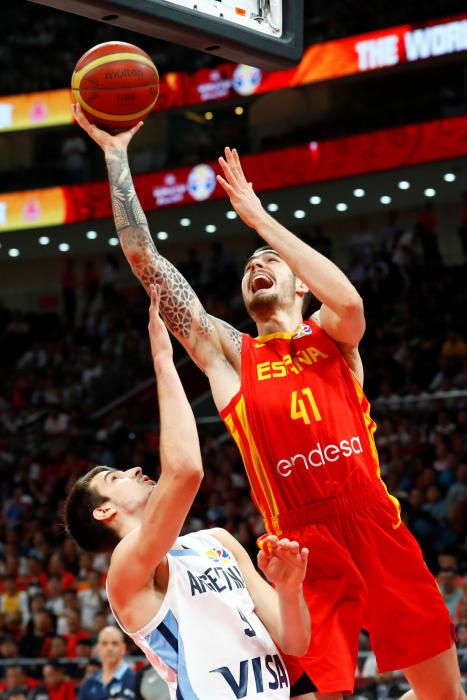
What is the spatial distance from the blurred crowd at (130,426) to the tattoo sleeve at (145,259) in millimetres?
4996

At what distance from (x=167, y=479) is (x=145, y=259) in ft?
5.22

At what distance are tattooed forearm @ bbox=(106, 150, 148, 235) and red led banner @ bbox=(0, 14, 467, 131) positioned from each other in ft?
42.9

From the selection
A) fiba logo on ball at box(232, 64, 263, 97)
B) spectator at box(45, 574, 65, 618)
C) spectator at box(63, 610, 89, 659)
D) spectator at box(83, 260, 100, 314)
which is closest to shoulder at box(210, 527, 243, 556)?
spectator at box(63, 610, 89, 659)

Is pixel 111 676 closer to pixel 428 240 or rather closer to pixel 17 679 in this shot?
pixel 17 679

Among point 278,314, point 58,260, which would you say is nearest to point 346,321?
point 278,314

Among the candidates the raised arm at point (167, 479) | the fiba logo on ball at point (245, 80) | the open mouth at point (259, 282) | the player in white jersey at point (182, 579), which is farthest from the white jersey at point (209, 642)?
the fiba logo on ball at point (245, 80)

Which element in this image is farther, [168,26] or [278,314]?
[278,314]

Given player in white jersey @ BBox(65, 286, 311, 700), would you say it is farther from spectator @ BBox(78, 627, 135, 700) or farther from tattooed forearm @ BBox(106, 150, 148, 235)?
spectator @ BBox(78, 627, 135, 700)

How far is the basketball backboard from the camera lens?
4.03m

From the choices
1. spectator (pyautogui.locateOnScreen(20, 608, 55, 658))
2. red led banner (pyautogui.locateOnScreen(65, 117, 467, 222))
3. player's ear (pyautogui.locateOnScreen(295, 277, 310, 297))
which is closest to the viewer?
player's ear (pyautogui.locateOnScreen(295, 277, 310, 297))

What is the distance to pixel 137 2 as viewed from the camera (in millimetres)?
4055

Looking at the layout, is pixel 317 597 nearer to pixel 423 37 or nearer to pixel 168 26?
pixel 168 26

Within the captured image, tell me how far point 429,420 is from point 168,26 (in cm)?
1094

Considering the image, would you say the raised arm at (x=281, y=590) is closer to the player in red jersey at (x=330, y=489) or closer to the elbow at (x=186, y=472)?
the elbow at (x=186, y=472)
